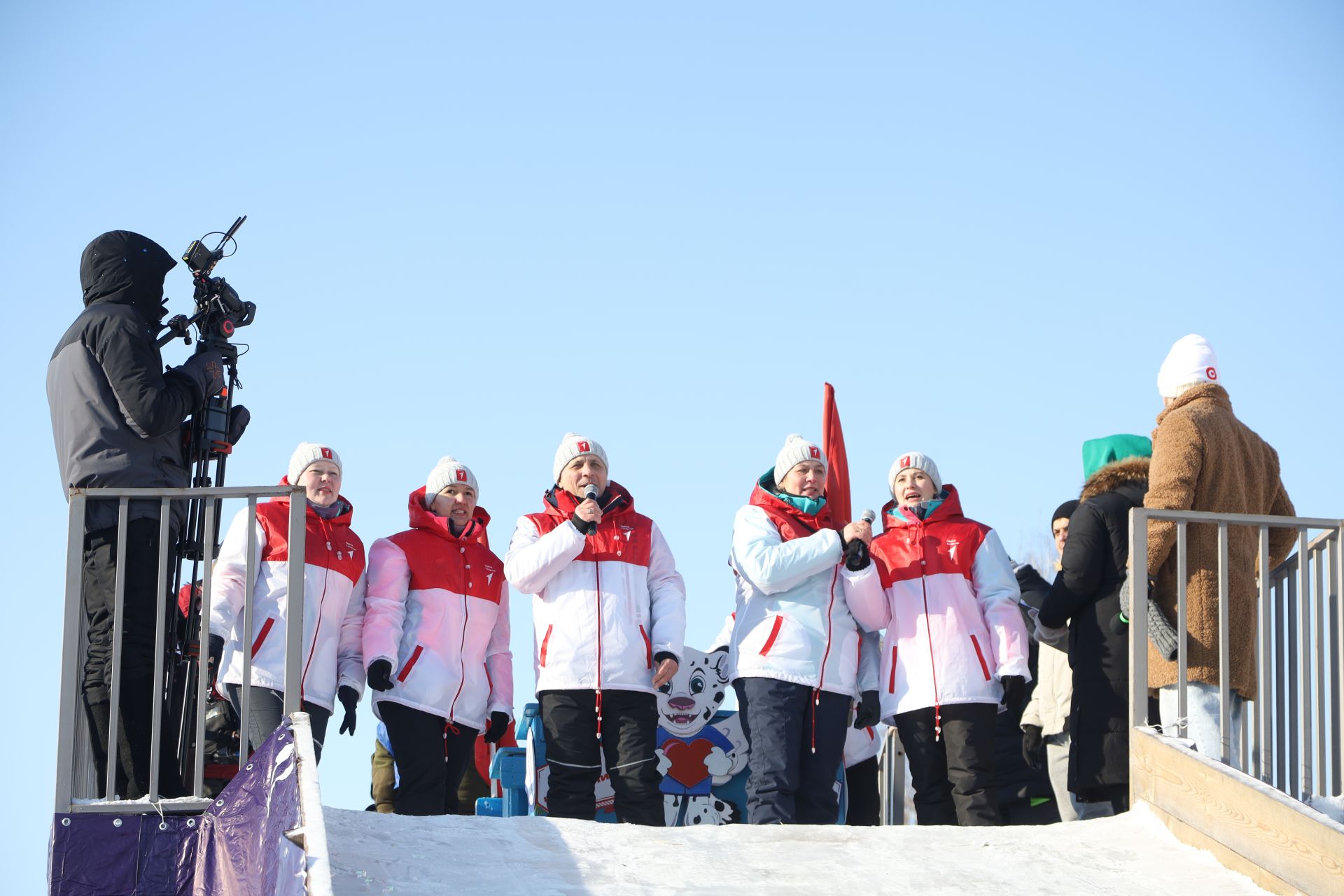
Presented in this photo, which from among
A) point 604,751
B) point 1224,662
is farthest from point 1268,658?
point 604,751

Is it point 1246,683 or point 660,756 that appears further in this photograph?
point 660,756

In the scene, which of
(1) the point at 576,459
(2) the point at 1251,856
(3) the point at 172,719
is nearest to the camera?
(2) the point at 1251,856

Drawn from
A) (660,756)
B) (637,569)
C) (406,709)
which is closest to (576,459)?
(637,569)

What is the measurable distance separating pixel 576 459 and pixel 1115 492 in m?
2.21

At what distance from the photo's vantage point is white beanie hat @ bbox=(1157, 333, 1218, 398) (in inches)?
257

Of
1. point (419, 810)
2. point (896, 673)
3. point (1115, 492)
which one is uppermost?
point (1115, 492)

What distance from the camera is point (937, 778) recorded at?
647 cm

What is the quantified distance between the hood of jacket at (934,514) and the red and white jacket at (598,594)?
0.91 m

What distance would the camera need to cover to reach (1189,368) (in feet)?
21.5

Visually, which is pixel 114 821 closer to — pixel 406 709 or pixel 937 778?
pixel 406 709

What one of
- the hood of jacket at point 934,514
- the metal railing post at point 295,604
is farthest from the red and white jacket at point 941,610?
the metal railing post at point 295,604

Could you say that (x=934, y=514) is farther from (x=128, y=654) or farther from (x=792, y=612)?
(x=128, y=654)

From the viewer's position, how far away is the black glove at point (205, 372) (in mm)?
6238

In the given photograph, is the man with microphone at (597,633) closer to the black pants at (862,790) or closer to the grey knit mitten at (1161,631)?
the black pants at (862,790)
